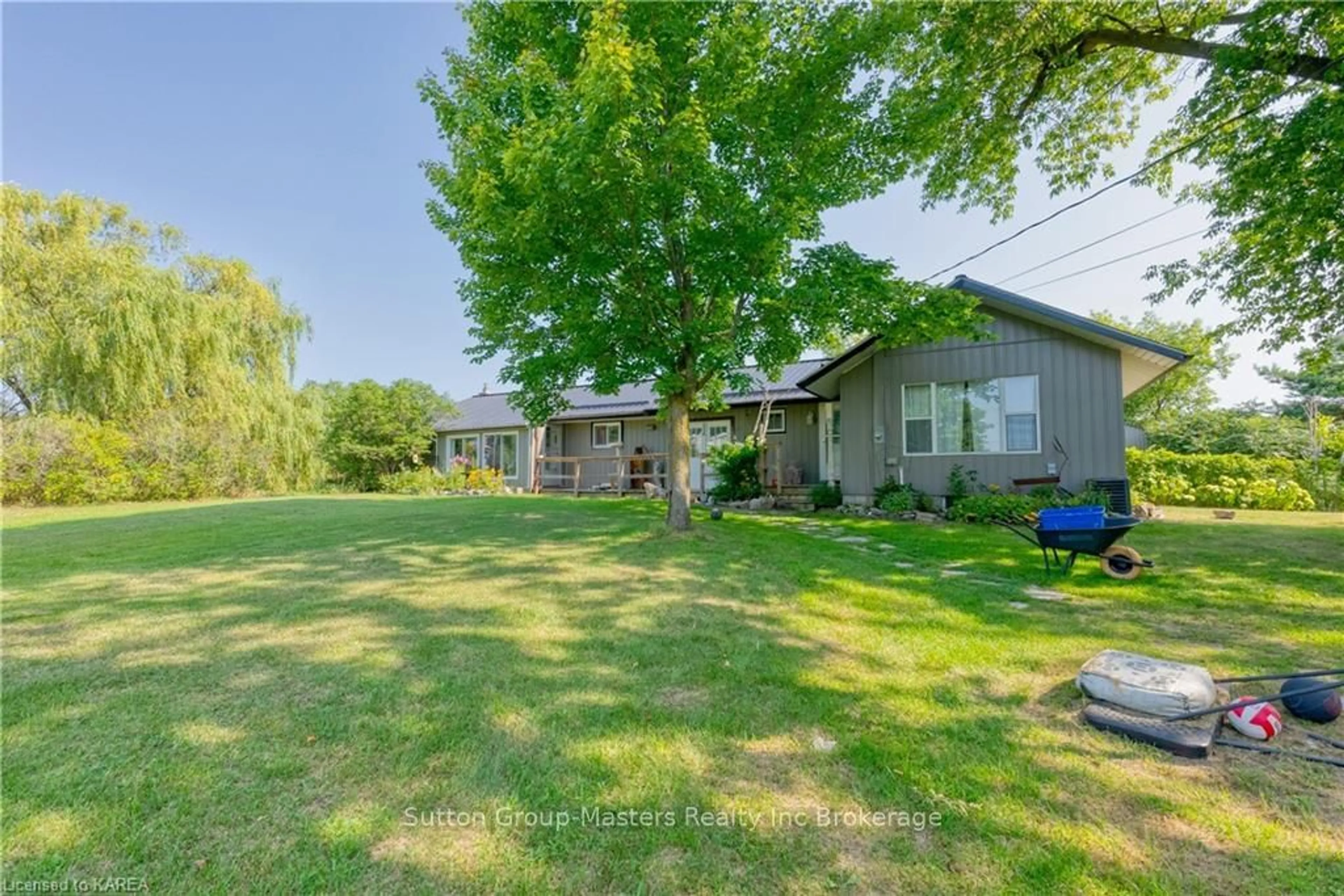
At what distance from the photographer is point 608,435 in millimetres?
18938

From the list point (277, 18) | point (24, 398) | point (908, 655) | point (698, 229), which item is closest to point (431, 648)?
point (908, 655)

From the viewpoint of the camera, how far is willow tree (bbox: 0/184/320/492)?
1351 cm

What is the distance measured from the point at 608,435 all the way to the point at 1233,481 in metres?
17.5

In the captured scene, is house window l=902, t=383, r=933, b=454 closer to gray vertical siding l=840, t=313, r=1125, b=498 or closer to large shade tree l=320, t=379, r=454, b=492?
gray vertical siding l=840, t=313, r=1125, b=498

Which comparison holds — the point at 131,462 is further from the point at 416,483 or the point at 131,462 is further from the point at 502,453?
the point at 502,453

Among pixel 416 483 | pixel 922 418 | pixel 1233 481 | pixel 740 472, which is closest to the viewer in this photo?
pixel 922 418

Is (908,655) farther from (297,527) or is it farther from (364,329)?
(364,329)

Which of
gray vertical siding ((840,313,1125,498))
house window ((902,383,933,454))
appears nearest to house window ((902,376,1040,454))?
house window ((902,383,933,454))

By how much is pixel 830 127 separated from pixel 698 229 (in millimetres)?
2806

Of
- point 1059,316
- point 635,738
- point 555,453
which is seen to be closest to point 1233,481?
point 1059,316

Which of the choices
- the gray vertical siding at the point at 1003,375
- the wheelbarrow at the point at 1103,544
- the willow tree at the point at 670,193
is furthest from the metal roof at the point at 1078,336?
the wheelbarrow at the point at 1103,544

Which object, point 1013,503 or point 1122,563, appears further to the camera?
point 1013,503

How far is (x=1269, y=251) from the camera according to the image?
758 centimetres

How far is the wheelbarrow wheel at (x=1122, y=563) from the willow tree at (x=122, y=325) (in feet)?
66.2
